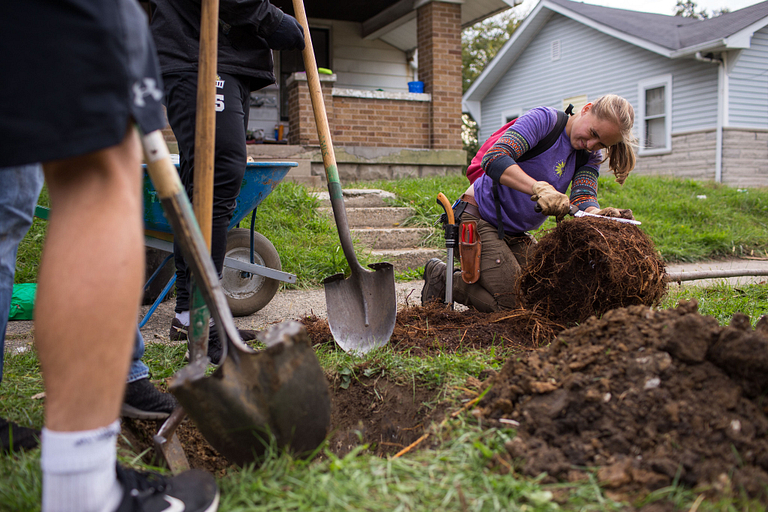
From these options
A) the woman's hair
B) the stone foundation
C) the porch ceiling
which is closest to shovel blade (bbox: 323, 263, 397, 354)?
the woman's hair

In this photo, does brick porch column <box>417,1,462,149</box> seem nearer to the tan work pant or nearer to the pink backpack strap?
the pink backpack strap

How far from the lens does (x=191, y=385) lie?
3.93ft

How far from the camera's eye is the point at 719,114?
13.2m

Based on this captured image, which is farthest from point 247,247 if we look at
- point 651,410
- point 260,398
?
point 651,410

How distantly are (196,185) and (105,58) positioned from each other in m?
0.70

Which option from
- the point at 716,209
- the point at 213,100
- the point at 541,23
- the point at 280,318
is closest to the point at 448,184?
the point at 716,209

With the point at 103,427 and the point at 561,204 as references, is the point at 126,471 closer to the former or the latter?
the point at 103,427

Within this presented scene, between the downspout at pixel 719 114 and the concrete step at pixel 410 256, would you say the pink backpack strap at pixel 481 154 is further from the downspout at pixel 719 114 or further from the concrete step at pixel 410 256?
the downspout at pixel 719 114

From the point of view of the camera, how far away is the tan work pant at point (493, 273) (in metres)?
3.03

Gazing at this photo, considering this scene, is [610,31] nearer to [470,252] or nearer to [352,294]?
[470,252]

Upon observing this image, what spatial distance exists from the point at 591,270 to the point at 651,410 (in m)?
1.17

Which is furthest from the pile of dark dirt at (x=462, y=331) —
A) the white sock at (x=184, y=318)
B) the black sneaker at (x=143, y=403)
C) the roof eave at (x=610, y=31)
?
the roof eave at (x=610, y=31)

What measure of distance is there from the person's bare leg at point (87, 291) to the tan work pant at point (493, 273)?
2.33 meters

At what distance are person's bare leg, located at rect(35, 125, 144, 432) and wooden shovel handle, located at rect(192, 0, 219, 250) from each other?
1.96 ft
